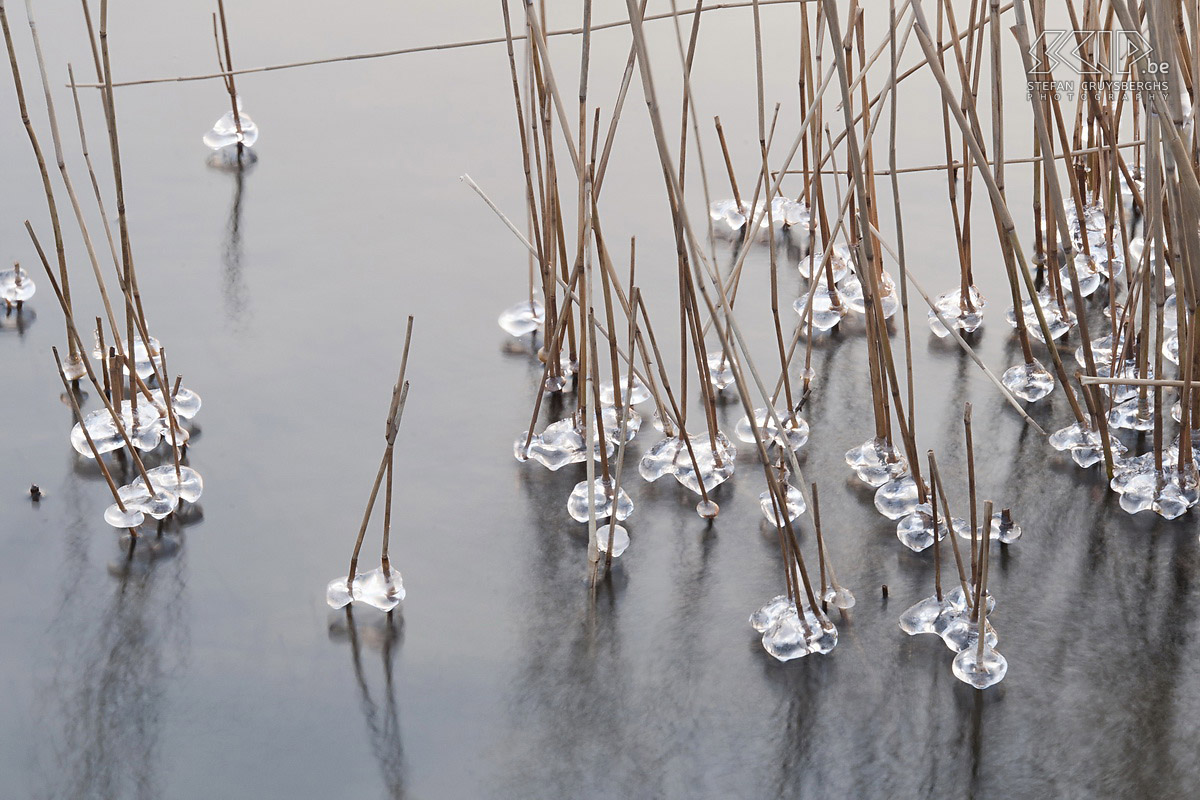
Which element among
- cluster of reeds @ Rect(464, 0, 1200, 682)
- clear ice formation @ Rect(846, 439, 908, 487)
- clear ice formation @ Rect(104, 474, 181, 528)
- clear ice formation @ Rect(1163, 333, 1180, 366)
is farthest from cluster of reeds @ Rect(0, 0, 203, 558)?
clear ice formation @ Rect(1163, 333, 1180, 366)

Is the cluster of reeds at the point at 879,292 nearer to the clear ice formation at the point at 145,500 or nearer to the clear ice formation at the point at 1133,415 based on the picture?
the clear ice formation at the point at 1133,415

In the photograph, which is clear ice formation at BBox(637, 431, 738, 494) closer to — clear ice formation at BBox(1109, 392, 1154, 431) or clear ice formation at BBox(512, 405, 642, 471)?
clear ice formation at BBox(512, 405, 642, 471)

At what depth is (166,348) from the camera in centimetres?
124

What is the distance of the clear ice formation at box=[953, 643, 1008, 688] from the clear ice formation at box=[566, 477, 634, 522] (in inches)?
11.2

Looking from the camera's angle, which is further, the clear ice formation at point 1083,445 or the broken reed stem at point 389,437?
the clear ice formation at point 1083,445

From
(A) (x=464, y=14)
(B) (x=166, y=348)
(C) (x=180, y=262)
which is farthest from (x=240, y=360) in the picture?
(A) (x=464, y=14)

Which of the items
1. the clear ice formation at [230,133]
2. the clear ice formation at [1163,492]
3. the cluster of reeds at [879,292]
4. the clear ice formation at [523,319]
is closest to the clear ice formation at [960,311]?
the cluster of reeds at [879,292]

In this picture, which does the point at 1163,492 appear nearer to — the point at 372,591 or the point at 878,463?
the point at 878,463

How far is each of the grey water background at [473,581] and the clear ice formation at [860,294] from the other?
1.4 inches

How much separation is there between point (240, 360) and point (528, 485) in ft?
1.10

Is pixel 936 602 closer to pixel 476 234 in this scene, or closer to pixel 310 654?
pixel 310 654

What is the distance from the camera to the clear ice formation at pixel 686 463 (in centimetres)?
107

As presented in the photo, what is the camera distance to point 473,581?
3.21 feet

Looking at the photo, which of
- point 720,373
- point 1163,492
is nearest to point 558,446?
point 720,373
